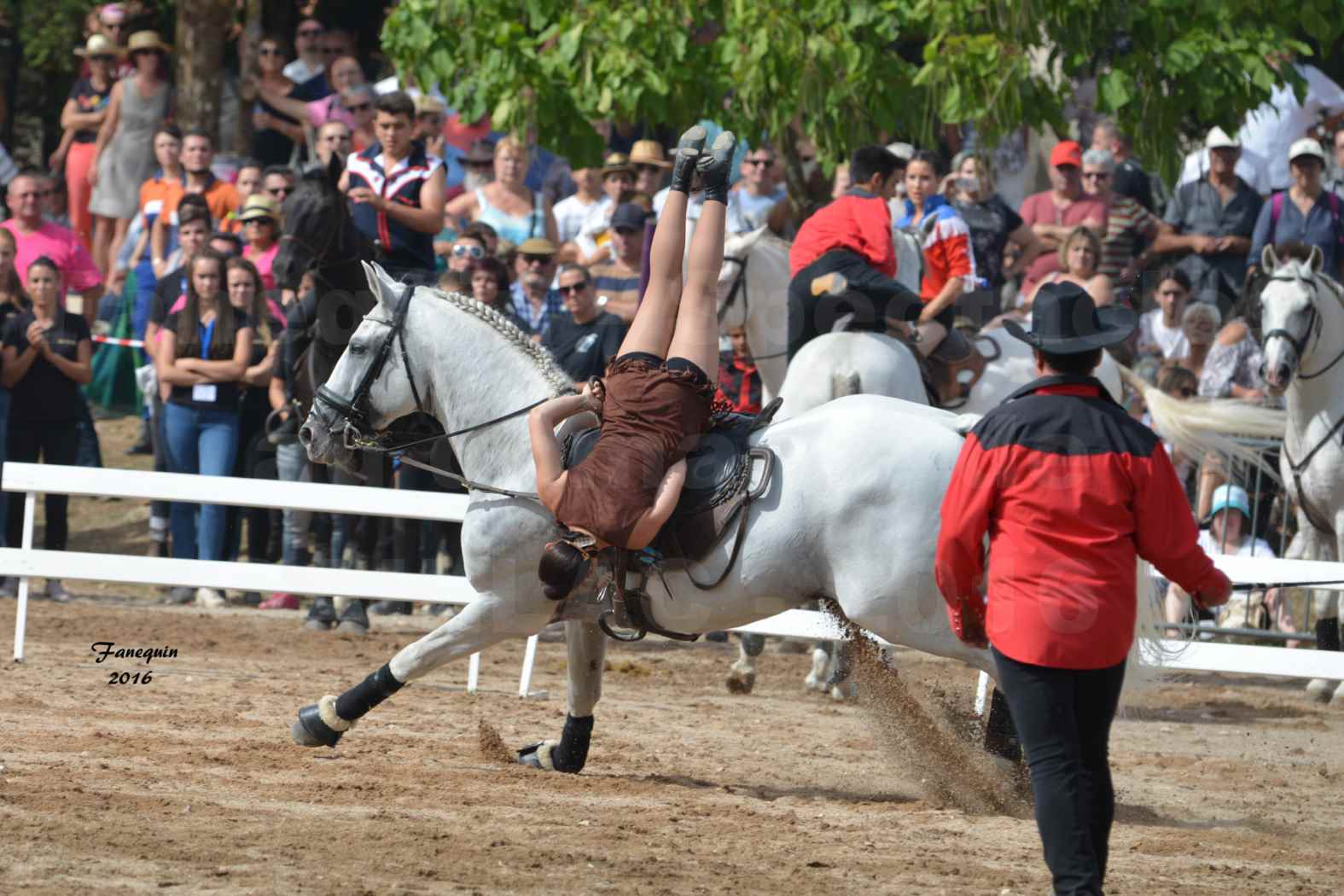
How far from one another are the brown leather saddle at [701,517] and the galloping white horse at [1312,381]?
200 inches

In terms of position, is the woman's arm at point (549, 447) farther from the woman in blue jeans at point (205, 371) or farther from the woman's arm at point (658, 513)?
the woman in blue jeans at point (205, 371)

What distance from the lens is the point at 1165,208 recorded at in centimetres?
1515

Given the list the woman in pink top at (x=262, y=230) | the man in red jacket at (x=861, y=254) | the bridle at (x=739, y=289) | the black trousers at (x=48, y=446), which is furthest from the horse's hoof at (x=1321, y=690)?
the black trousers at (x=48, y=446)

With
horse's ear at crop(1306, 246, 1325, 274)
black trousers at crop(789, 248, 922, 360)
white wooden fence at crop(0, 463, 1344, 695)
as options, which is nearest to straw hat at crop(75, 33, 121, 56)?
white wooden fence at crop(0, 463, 1344, 695)

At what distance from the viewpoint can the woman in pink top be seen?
13445 millimetres

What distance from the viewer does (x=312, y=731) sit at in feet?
24.7

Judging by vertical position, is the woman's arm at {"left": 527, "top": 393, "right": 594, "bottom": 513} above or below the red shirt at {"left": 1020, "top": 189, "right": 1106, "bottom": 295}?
below

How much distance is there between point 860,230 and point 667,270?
314cm

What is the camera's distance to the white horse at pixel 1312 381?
11047mm

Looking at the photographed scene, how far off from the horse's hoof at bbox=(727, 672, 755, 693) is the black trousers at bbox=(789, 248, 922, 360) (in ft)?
6.50

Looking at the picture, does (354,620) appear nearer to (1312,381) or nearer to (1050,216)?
(1312,381)

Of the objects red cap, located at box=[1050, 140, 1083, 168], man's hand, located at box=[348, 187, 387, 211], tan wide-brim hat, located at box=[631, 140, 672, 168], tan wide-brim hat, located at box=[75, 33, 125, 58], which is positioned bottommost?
man's hand, located at box=[348, 187, 387, 211]

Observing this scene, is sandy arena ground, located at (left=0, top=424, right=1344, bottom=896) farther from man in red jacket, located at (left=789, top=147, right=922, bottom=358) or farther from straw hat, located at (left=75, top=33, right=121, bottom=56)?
straw hat, located at (left=75, top=33, right=121, bottom=56)

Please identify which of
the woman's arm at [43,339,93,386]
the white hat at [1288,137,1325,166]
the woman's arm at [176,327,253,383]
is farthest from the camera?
the white hat at [1288,137,1325,166]
